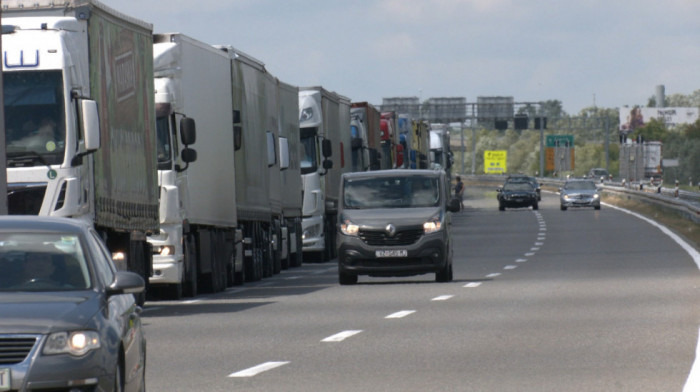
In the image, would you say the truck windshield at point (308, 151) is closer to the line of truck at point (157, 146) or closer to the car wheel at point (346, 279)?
the line of truck at point (157, 146)

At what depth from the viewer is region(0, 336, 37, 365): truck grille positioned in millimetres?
8648

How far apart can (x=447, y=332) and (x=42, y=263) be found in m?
7.07

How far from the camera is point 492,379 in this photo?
1214 cm

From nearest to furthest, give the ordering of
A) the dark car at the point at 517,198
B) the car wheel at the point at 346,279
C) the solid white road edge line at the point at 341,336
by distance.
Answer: the solid white road edge line at the point at 341,336 → the car wheel at the point at 346,279 → the dark car at the point at 517,198

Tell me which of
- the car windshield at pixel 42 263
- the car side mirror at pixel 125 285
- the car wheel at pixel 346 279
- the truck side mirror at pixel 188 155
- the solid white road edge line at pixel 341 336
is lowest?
the car wheel at pixel 346 279

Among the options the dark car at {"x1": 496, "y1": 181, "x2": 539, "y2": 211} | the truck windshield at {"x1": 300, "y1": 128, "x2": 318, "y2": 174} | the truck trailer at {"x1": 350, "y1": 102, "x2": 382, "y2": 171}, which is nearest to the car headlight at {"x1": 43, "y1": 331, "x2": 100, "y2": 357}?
the truck windshield at {"x1": 300, "y1": 128, "x2": 318, "y2": 174}

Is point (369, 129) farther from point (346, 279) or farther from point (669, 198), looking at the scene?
point (346, 279)

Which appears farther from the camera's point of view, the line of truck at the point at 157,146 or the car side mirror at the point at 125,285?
the line of truck at the point at 157,146

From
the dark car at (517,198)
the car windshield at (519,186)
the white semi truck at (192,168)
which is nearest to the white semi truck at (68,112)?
the white semi truck at (192,168)

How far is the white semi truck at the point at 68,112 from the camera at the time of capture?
18.8 metres

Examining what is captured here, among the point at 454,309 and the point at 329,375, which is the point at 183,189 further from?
the point at 329,375

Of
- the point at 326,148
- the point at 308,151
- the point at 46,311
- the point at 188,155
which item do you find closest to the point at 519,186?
the point at 308,151

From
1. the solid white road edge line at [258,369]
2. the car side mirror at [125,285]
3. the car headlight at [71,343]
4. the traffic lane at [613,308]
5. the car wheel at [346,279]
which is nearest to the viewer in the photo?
the car headlight at [71,343]

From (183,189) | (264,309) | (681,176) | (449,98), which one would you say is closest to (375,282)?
(183,189)
